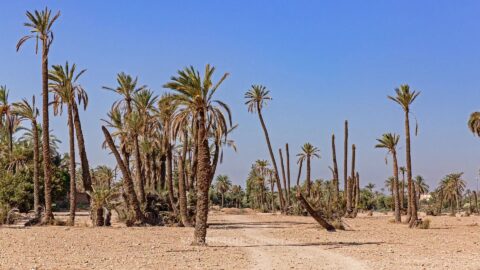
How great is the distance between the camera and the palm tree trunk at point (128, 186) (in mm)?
35844

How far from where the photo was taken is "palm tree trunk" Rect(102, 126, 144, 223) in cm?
3584

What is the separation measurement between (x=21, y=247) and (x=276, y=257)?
1008 centimetres

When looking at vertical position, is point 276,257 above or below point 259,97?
below

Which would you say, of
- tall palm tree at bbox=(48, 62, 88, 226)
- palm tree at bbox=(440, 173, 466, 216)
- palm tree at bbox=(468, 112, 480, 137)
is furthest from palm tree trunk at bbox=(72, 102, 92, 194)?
palm tree at bbox=(440, 173, 466, 216)

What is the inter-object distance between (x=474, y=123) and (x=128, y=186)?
28432 millimetres

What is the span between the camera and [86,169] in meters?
38.5

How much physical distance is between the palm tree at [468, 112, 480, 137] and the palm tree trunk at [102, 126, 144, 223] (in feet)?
90.7

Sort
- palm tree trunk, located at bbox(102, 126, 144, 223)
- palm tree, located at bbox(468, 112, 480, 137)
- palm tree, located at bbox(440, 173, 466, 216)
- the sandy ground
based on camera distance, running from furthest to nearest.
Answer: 1. palm tree, located at bbox(440, 173, 466, 216)
2. palm tree, located at bbox(468, 112, 480, 137)
3. palm tree trunk, located at bbox(102, 126, 144, 223)
4. the sandy ground

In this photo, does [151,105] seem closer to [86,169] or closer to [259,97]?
[86,169]

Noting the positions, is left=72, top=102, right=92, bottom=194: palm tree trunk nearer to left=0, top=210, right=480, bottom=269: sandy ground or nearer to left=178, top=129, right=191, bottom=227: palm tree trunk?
left=178, top=129, right=191, bottom=227: palm tree trunk

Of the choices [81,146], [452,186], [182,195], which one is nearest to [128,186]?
[182,195]

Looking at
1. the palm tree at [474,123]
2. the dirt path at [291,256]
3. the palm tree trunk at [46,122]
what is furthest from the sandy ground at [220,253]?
the palm tree at [474,123]

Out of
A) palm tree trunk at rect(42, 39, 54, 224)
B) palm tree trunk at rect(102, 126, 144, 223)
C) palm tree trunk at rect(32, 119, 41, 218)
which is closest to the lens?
palm tree trunk at rect(102, 126, 144, 223)

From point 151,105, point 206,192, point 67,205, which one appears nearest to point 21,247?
point 206,192
